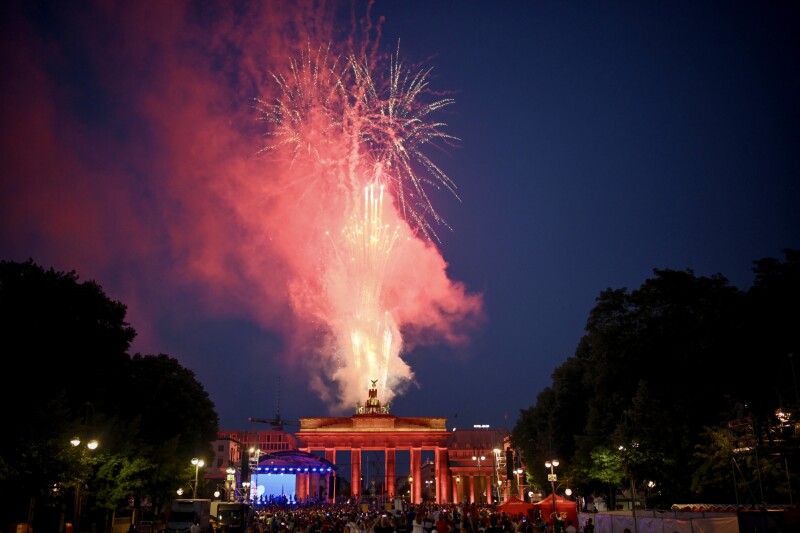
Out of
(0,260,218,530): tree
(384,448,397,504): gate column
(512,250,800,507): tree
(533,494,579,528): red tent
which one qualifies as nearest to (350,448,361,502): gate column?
(384,448,397,504): gate column

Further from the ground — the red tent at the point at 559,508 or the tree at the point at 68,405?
the tree at the point at 68,405

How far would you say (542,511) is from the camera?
138 ft

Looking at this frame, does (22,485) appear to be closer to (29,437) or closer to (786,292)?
(29,437)

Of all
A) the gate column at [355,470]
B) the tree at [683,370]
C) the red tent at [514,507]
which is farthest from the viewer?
the gate column at [355,470]

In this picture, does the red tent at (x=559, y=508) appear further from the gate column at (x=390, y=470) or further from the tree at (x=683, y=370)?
the gate column at (x=390, y=470)

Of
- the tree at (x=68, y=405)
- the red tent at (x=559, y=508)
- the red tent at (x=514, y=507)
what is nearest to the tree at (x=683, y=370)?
the red tent at (x=559, y=508)

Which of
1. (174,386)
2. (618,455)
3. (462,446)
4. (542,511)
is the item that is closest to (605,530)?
(542,511)

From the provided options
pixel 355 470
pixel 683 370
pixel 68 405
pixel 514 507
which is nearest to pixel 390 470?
pixel 355 470

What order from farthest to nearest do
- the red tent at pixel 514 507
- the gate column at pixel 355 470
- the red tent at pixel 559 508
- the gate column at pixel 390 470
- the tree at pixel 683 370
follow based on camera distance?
the gate column at pixel 390 470 < the gate column at pixel 355 470 < the red tent at pixel 559 508 < the red tent at pixel 514 507 < the tree at pixel 683 370

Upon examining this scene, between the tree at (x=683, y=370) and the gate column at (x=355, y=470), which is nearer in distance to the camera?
the tree at (x=683, y=370)

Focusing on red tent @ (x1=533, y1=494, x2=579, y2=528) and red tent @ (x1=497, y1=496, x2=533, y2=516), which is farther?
red tent @ (x1=533, y1=494, x2=579, y2=528)

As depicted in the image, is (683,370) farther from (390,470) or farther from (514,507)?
(390,470)

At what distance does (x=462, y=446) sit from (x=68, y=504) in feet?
321

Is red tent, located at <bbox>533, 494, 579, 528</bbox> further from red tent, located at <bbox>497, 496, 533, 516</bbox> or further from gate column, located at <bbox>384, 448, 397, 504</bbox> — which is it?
gate column, located at <bbox>384, 448, 397, 504</bbox>
